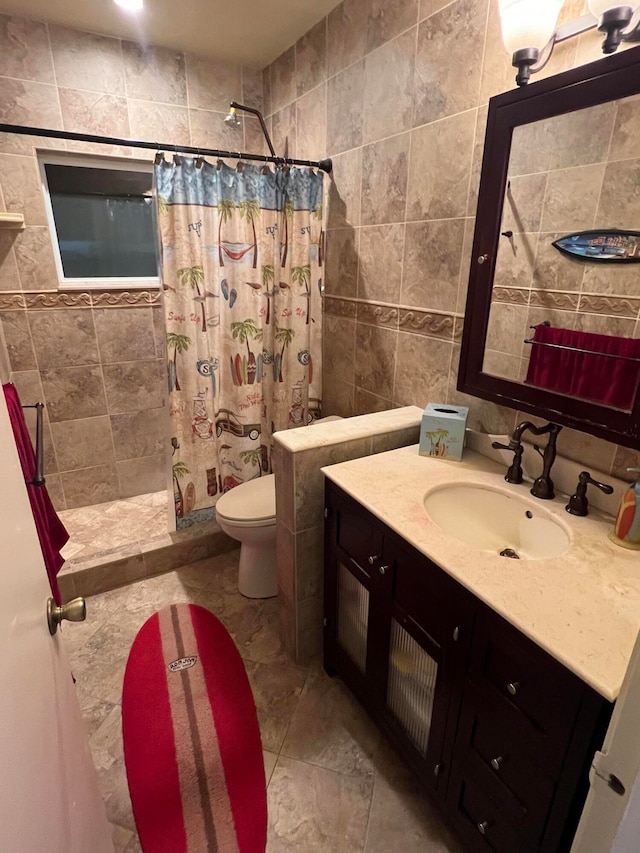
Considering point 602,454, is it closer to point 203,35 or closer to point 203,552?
point 203,552

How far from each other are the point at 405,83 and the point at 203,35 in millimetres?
→ 1181

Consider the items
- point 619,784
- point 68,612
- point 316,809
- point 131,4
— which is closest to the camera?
point 619,784

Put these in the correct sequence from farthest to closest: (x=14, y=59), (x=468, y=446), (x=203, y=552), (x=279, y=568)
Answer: (x=203, y=552) → (x=14, y=59) → (x=279, y=568) → (x=468, y=446)

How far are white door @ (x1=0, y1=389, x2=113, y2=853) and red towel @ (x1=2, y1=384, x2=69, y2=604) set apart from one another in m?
0.52

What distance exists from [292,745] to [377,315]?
1.67 metres

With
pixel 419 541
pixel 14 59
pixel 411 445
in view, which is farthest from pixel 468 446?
pixel 14 59

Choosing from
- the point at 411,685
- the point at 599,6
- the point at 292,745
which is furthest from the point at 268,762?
the point at 599,6

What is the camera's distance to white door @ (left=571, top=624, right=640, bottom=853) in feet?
1.68

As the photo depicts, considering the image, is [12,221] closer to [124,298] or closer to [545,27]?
[124,298]

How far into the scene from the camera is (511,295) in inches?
55.2

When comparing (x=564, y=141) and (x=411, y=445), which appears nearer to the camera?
(x=564, y=141)

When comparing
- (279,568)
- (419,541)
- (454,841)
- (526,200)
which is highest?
(526,200)

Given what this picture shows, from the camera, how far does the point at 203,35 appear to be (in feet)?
7.22

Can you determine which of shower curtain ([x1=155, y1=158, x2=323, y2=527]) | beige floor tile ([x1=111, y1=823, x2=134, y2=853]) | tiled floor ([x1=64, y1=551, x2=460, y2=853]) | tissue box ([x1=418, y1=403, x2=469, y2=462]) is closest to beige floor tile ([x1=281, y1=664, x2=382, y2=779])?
tiled floor ([x1=64, y1=551, x2=460, y2=853])
